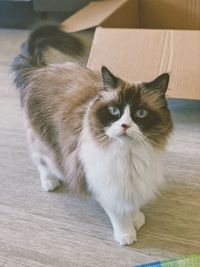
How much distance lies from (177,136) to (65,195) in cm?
60

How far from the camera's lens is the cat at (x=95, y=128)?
1008 mm

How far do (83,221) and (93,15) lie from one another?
1.11 m

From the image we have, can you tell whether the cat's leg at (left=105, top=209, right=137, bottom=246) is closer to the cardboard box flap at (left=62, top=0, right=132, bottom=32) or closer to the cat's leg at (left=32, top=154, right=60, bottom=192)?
the cat's leg at (left=32, top=154, right=60, bottom=192)

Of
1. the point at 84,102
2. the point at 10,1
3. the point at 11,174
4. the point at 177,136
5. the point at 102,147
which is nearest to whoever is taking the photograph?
the point at 102,147

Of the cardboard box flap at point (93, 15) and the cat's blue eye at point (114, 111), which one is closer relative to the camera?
the cat's blue eye at point (114, 111)

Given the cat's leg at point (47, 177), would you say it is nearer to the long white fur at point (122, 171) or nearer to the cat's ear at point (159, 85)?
the long white fur at point (122, 171)

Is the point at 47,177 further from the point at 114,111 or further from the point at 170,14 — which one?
the point at 170,14

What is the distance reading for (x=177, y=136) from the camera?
5.67 feet

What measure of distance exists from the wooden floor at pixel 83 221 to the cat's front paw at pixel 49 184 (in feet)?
0.08

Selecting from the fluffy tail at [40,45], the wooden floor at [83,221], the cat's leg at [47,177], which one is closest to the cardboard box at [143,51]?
the fluffy tail at [40,45]

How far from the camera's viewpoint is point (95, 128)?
3.43 ft

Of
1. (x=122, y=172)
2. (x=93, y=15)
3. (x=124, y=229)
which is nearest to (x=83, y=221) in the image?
(x=124, y=229)

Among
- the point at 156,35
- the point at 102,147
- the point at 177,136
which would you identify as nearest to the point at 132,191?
the point at 102,147

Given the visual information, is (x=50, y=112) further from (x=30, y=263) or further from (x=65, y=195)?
(x=30, y=263)
